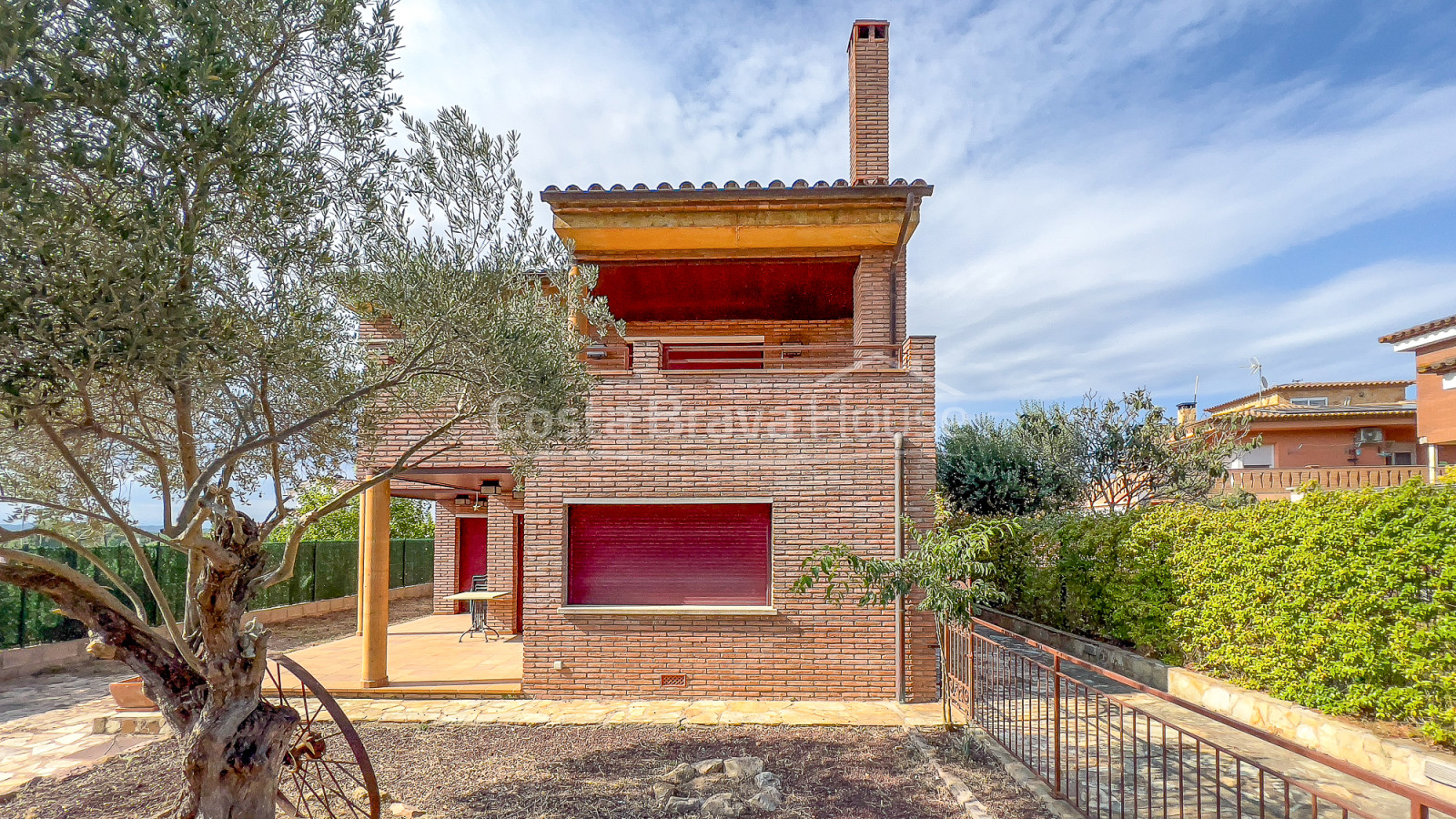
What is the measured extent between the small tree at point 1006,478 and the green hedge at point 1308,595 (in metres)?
5.40

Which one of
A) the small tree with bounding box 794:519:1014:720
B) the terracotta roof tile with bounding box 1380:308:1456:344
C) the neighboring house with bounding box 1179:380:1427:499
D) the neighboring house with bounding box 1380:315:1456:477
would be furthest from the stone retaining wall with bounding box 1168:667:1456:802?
the neighboring house with bounding box 1179:380:1427:499

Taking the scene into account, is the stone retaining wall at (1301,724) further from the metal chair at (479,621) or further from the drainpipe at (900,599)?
the metal chair at (479,621)

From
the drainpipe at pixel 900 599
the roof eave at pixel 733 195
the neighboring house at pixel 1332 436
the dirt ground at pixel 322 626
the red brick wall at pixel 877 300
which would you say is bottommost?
the dirt ground at pixel 322 626

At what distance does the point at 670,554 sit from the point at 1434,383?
85.6ft

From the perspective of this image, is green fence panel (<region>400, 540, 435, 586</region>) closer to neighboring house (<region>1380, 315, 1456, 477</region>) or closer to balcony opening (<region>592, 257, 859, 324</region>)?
balcony opening (<region>592, 257, 859, 324</region>)

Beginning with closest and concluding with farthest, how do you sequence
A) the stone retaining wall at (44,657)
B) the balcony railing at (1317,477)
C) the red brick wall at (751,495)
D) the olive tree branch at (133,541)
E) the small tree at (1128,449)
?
the olive tree branch at (133,541) → the red brick wall at (751,495) → the stone retaining wall at (44,657) → the small tree at (1128,449) → the balcony railing at (1317,477)

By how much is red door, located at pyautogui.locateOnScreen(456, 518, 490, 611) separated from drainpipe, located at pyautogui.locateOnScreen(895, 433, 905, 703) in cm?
1077

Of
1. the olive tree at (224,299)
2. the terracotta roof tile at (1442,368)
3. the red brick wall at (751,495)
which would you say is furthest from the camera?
the terracotta roof tile at (1442,368)

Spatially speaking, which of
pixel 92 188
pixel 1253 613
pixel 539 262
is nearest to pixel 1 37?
pixel 92 188

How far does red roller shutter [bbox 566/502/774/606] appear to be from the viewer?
8359mm

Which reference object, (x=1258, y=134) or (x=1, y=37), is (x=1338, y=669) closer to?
(x=1258, y=134)

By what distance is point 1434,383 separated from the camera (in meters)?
20.8

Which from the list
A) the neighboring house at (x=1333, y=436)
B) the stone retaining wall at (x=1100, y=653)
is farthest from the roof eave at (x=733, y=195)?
the neighboring house at (x=1333, y=436)

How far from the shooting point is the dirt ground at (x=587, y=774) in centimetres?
516
